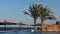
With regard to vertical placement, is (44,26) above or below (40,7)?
below

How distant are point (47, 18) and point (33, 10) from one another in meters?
3.19

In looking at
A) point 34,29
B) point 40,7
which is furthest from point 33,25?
point 40,7

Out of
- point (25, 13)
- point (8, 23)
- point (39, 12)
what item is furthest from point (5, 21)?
point (39, 12)

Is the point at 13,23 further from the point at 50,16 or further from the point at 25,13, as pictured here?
the point at 50,16

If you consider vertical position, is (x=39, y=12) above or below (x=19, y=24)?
above

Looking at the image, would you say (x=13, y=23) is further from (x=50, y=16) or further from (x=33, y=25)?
(x=50, y=16)

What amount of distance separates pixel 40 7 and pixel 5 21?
21.7ft

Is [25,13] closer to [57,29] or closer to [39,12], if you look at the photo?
[39,12]

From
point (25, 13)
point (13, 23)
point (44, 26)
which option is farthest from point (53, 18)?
point (13, 23)

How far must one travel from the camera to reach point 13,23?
3073cm

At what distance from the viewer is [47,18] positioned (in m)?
32.7

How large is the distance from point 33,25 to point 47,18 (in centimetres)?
329

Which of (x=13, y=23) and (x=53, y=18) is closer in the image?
(x=13, y=23)

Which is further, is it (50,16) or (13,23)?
(50,16)
